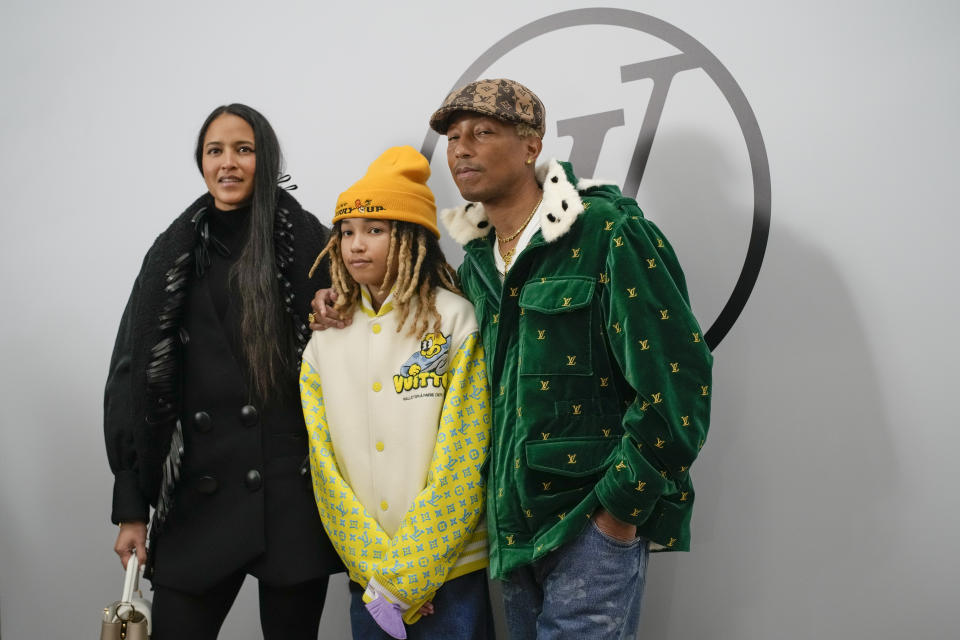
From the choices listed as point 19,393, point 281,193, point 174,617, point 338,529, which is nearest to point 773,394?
point 338,529

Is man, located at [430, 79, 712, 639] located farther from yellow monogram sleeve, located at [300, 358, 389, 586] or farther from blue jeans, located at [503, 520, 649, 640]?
yellow monogram sleeve, located at [300, 358, 389, 586]

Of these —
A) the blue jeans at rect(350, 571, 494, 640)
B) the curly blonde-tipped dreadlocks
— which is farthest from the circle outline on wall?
the blue jeans at rect(350, 571, 494, 640)

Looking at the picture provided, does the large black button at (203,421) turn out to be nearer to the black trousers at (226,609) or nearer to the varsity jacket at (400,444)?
the varsity jacket at (400,444)

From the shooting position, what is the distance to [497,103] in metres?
1.66

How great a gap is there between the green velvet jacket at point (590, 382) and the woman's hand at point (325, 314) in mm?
341

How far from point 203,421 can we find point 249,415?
105 millimetres

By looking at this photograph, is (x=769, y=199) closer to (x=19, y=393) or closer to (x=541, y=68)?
(x=541, y=68)

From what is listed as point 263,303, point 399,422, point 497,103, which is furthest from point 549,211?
point 263,303

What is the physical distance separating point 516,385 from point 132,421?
89cm

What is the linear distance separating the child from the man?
2.6 inches

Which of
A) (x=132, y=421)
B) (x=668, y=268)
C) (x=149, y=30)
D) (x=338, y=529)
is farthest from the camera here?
(x=149, y=30)

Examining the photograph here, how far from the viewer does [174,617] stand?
1.77m

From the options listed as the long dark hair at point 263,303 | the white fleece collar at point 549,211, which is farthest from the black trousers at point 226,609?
the white fleece collar at point 549,211

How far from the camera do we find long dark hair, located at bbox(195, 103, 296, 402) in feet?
5.82
